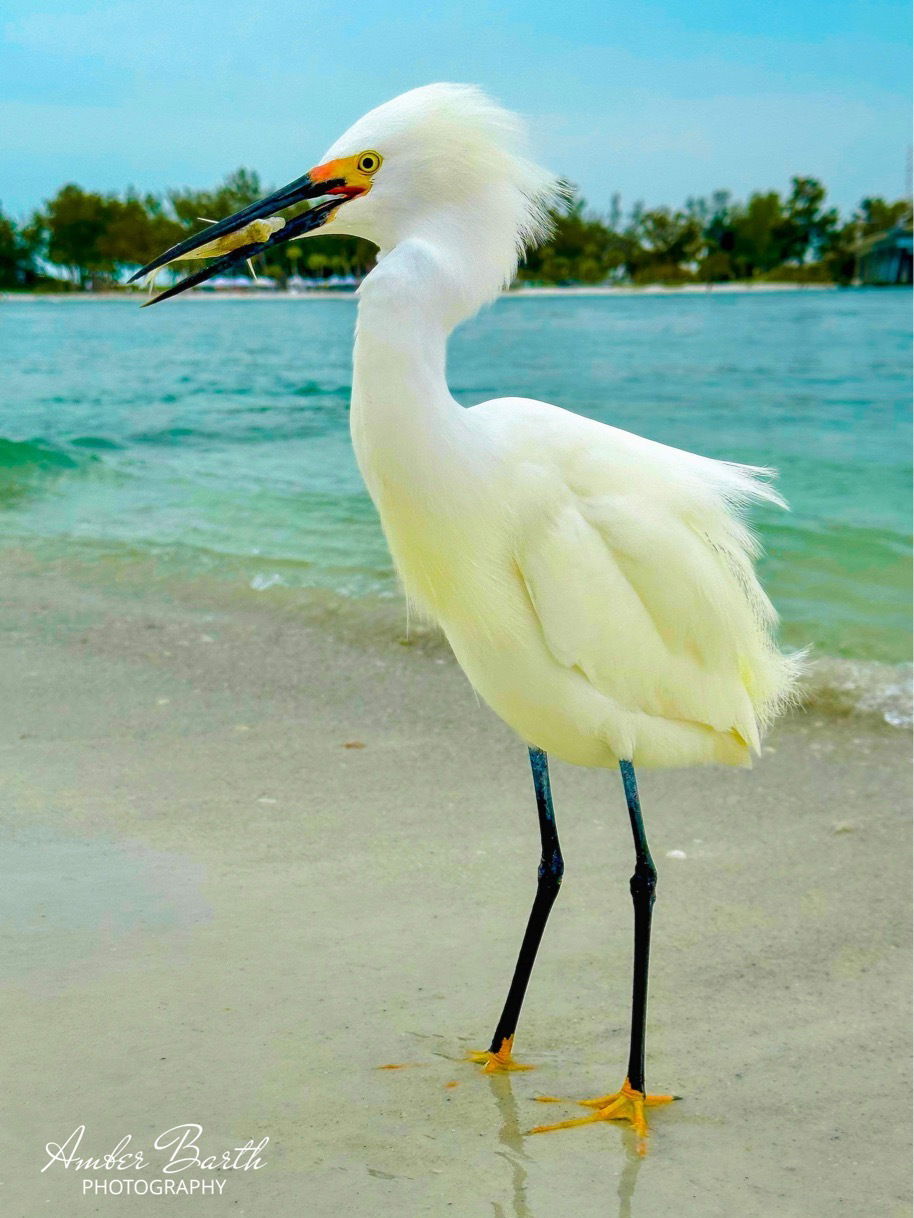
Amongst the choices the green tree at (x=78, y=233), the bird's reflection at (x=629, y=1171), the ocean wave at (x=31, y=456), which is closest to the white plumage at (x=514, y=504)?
the bird's reflection at (x=629, y=1171)

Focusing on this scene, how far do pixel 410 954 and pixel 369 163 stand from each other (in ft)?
5.24

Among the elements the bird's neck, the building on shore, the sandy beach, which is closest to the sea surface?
the sandy beach

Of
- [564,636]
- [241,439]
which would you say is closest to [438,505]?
[564,636]

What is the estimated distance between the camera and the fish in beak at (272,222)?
1.99 m

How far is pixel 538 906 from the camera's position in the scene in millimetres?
2373

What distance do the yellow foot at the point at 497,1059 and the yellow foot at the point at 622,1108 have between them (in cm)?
9

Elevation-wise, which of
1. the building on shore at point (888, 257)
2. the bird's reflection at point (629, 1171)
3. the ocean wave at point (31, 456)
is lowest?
the bird's reflection at point (629, 1171)

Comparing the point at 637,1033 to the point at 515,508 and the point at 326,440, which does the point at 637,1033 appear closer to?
the point at 515,508

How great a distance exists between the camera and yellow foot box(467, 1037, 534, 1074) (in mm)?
2217

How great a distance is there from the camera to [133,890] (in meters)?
2.60

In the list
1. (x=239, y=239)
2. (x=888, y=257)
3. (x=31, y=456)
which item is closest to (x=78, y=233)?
(x=31, y=456)

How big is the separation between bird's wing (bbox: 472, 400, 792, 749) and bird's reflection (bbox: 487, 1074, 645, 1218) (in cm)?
75

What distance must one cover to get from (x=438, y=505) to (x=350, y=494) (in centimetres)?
633

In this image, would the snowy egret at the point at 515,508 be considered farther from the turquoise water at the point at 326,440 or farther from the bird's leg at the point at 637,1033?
the turquoise water at the point at 326,440
